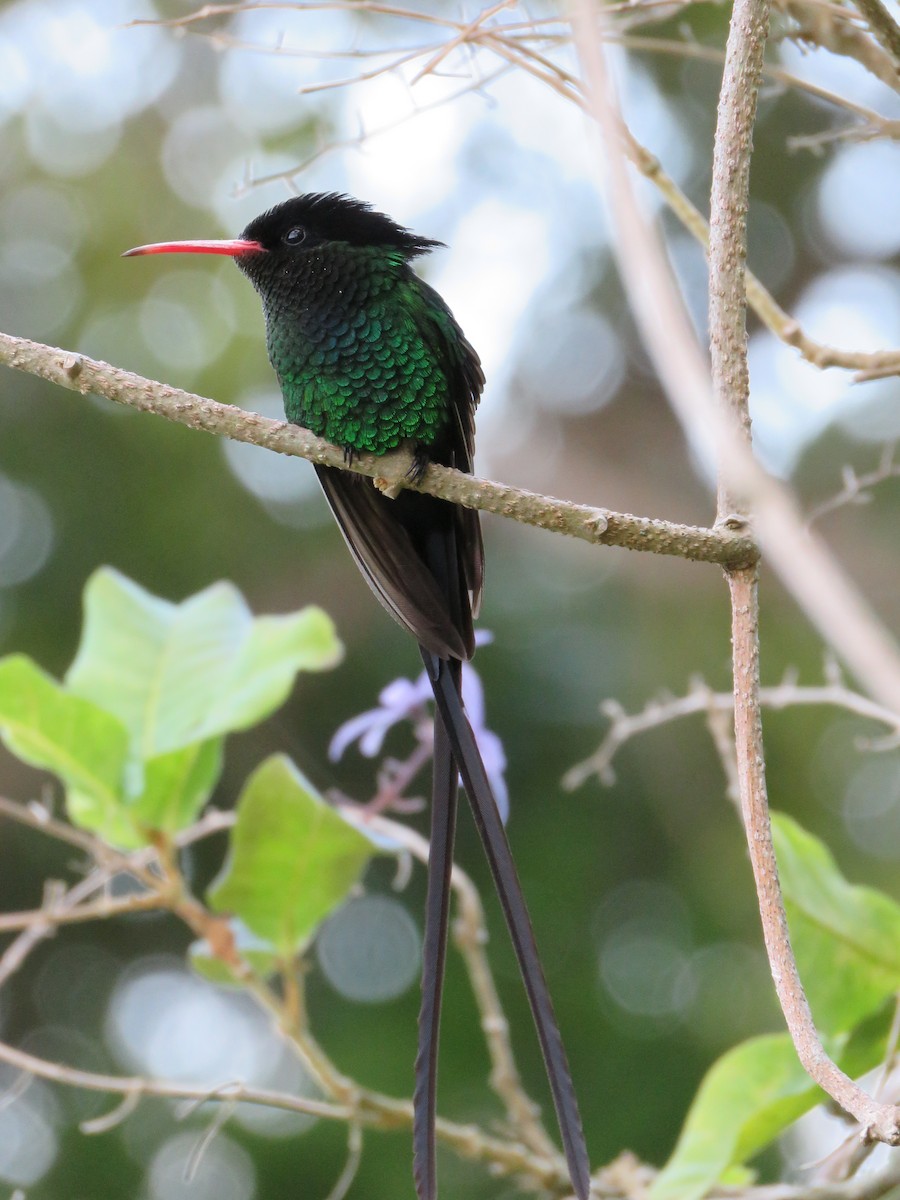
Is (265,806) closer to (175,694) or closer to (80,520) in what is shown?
(175,694)

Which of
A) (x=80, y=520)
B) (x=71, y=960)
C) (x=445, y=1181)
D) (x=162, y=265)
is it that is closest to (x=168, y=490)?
(x=80, y=520)

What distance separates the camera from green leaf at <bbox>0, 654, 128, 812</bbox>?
1.83m

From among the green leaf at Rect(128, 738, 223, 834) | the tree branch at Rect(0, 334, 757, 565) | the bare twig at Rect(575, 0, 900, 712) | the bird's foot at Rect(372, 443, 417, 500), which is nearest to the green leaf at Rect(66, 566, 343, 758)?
the green leaf at Rect(128, 738, 223, 834)

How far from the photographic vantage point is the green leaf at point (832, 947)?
149 centimetres

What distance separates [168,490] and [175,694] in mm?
3001

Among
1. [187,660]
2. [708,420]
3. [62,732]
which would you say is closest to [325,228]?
[187,660]

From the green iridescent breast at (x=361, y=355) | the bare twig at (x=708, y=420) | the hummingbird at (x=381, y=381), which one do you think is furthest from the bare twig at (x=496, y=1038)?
the bare twig at (x=708, y=420)

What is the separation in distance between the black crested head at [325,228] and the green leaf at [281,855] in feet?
2.49

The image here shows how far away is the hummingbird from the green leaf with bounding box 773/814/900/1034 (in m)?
0.43

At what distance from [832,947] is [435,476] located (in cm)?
72

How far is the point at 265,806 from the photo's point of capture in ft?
5.81

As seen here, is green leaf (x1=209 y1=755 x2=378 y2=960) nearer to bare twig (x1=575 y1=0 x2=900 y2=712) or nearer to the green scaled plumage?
the green scaled plumage

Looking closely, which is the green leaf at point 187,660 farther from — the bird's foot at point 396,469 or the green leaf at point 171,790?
the bird's foot at point 396,469

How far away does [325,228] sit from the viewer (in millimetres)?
1948
